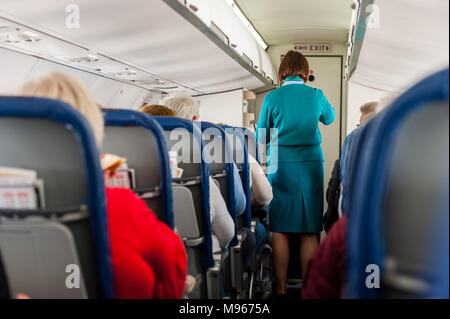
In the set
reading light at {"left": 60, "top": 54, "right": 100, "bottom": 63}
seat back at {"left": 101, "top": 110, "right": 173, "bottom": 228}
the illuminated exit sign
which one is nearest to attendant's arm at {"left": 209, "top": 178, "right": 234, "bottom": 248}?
seat back at {"left": 101, "top": 110, "right": 173, "bottom": 228}

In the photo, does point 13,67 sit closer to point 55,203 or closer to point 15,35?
point 15,35

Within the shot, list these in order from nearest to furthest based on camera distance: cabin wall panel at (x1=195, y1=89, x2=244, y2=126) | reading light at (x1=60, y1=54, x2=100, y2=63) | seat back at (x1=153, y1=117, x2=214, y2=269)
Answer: seat back at (x1=153, y1=117, x2=214, y2=269) → reading light at (x1=60, y1=54, x2=100, y2=63) → cabin wall panel at (x1=195, y1=89, x2=244, y2=126)

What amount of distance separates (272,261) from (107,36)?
249 cm

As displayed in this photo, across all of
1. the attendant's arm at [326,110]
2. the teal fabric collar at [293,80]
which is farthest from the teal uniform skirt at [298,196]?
the teal fabric collar at [293,80]

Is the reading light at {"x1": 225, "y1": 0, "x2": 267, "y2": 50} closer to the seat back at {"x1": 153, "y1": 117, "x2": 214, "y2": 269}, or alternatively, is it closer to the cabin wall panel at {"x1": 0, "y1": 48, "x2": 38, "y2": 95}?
the cabin wall panel at {"x1": 0, "y1": 48, "x2": 38, "y2": 95}

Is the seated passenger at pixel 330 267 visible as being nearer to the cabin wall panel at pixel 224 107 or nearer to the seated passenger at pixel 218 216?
the seated passenger at pixel 218 216

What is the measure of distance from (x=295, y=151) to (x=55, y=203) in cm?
237

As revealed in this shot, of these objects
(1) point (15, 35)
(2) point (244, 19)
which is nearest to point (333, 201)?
(1) point (15, 35)

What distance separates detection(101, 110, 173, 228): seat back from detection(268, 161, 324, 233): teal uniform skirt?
1.87 meters

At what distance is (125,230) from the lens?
1.09 meters

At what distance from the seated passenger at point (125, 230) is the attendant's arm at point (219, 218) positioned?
2.81ft

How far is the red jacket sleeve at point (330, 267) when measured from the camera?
36.6 inches

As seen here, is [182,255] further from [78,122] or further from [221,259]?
[221,259]

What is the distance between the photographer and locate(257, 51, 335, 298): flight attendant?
9.83ft
